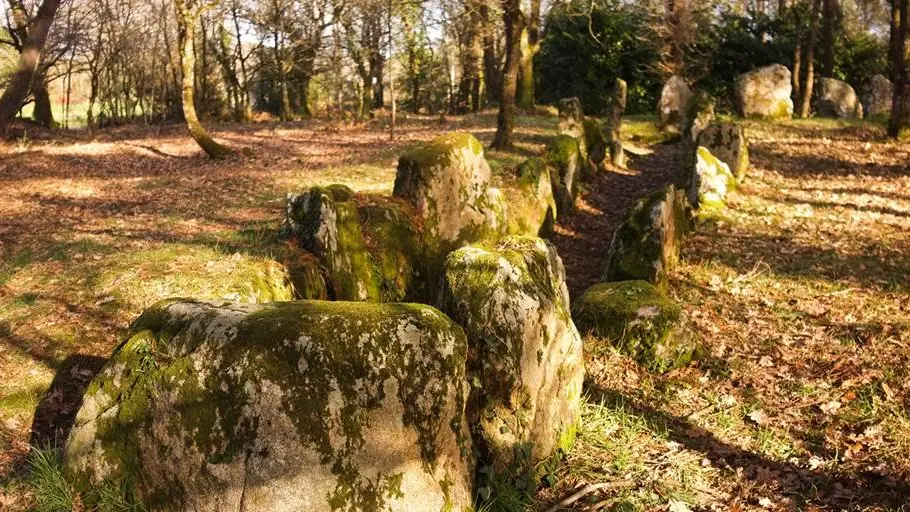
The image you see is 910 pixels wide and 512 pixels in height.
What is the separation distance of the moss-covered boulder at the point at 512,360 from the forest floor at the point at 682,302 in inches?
15.9

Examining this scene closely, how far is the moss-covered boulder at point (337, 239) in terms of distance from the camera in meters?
8.32

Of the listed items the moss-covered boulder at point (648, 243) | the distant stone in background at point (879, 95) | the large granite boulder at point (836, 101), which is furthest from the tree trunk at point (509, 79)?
the distant stone in background at point (879, 95)

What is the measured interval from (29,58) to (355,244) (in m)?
9.53

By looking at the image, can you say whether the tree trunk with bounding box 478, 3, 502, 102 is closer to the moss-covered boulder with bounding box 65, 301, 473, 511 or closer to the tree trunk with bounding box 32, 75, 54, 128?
the tree trunk with bounding box 32, 75, 54, 128

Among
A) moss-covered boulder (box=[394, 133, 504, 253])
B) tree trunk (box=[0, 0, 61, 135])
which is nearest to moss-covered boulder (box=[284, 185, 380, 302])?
moss-covered boulder (box=[394, 133, 504, 253])

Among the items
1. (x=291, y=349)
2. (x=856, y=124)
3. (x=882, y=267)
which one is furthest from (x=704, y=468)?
(x=856, y=124)

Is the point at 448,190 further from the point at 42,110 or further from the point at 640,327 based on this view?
the point at 42,110

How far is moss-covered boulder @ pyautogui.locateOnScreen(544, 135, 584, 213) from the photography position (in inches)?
570

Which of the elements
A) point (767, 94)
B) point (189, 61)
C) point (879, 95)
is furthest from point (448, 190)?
point (879, 95)

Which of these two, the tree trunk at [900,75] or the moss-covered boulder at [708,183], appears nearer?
the moss-covered boulder at [708,183]

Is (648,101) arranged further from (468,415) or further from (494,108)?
(468,415)

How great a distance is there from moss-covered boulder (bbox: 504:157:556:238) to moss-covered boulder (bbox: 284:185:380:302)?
4013 millimetres

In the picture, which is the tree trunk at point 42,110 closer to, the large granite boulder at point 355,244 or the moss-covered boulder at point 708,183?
the large granite boulder at point 355,244

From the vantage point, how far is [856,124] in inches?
787
